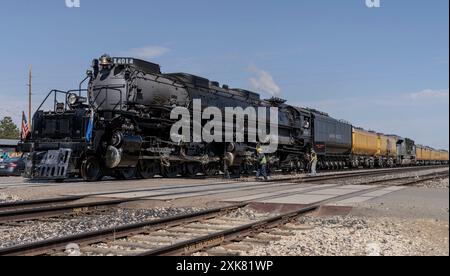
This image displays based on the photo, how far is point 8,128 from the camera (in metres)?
75.8

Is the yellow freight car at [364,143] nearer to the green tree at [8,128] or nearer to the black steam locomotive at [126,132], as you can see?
the black steam locomotive at [126,132]

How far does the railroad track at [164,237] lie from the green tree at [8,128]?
73.3m

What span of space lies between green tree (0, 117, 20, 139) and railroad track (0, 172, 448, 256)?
73252 millimetres

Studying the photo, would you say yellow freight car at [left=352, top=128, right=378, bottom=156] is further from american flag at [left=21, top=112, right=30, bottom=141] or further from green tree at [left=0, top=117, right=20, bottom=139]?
green tree at [left=0, top=117, right=20, bottom=139]

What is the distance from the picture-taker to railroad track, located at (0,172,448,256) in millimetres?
5770

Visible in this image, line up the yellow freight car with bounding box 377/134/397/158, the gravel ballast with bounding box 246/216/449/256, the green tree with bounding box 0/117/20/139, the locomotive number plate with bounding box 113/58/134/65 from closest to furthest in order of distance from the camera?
the gravel ballast with bounding box 246/216/449/256 → the locomotive number plate with bounding box 113/58/134/65 → the yellow freight car with bounding box 377/134/397/158 → the green tree with bounding box 0/117/20/139

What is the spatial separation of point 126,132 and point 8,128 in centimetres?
6644

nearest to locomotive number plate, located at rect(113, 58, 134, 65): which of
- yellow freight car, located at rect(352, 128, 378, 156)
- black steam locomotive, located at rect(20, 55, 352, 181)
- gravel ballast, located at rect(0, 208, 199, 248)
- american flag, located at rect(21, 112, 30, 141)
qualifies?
black steam locomotive, located at rect(20, 55, 352, 181)

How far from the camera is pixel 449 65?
393 centimetres

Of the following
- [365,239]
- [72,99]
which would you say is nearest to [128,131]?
[72,99]

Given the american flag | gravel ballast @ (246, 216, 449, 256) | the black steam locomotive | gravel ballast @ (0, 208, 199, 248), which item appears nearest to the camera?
gravel ballast @ (246, 216, 449, 256)

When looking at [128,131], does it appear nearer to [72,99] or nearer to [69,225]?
[72,99]
